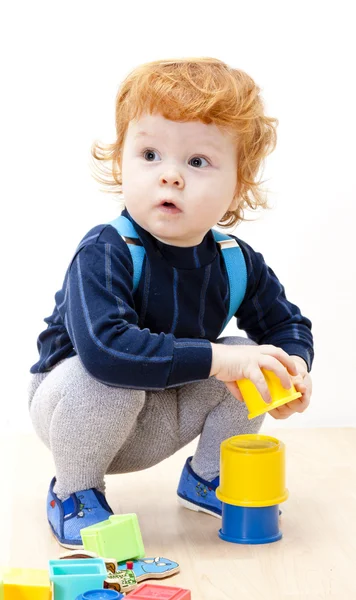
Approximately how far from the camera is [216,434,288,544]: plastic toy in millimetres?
1199

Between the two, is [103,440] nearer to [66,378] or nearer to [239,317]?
[66,378]

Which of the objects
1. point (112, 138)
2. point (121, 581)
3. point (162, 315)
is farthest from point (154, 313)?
point (112, 138)

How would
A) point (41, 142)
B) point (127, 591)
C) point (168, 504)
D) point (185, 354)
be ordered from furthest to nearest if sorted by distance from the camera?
point (41, 142)
point (168, 504)
point (185, 354)
point (127, 591)

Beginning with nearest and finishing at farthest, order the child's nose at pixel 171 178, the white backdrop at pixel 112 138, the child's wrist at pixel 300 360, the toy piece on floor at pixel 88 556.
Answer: the toy piece on floor at pixel 88 556
the child's nose at pixel 171 178
the child's wrist at pixel 300 360
the white backdrop at pixel 112 138

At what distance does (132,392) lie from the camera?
121 cm

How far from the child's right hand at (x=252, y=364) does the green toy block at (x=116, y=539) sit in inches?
8.1

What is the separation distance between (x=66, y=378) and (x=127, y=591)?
313mm

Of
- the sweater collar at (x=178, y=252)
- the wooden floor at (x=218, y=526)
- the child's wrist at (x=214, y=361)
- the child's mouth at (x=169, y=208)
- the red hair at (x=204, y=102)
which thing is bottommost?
the wooden floor at (x=218, y=526)

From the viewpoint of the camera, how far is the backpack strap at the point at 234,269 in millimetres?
1355

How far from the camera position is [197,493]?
1354mm

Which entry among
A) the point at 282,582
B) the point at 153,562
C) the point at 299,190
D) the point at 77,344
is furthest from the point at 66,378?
the point at 299,190

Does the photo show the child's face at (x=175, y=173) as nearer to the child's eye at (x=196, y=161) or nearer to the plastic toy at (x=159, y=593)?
the child's eye at (x=196, y=161)

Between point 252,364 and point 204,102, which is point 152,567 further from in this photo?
point 204,102

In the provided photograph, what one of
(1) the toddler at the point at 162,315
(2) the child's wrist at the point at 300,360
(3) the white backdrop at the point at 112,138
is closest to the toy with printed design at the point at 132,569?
(1) the toddler at the point at 162,315
